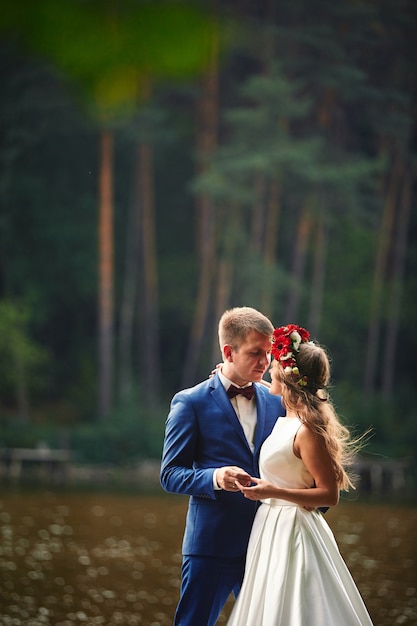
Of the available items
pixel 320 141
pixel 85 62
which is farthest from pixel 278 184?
pixel 85 62

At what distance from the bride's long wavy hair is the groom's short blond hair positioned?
137 mm

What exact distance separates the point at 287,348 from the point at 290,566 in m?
0.74

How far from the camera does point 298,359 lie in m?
3.83

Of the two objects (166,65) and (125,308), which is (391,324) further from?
(166,65)

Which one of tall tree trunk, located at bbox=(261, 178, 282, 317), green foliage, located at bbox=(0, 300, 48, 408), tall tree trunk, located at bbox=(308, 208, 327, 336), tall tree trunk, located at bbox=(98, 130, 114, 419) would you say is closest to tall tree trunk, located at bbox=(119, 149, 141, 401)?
tall tree trunk, located at bbox=(98, 130, 114, 419)

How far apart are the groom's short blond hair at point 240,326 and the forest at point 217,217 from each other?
25333 mm

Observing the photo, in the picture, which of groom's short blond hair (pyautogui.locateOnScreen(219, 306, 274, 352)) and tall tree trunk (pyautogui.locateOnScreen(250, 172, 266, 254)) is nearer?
groom's short blond hair (pyautogui.locateOnScreen(219, 306, 274, 352))

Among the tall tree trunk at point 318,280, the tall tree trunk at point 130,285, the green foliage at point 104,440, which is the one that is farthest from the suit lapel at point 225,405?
the tall tree trunk at point 318,280

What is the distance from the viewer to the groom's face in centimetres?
382

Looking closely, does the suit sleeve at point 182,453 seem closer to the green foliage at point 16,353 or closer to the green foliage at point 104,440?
the green foliage at point 104,440

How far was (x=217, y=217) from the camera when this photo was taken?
33844mm

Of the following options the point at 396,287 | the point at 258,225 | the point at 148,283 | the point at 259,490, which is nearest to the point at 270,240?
the point at 258,225

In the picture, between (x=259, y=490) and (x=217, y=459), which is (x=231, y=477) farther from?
(x=217, y=459)

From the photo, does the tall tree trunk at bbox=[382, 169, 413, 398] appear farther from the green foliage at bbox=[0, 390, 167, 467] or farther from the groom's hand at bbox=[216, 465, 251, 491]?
the groom's hand at bbox=[216, 465, 251, 491]
